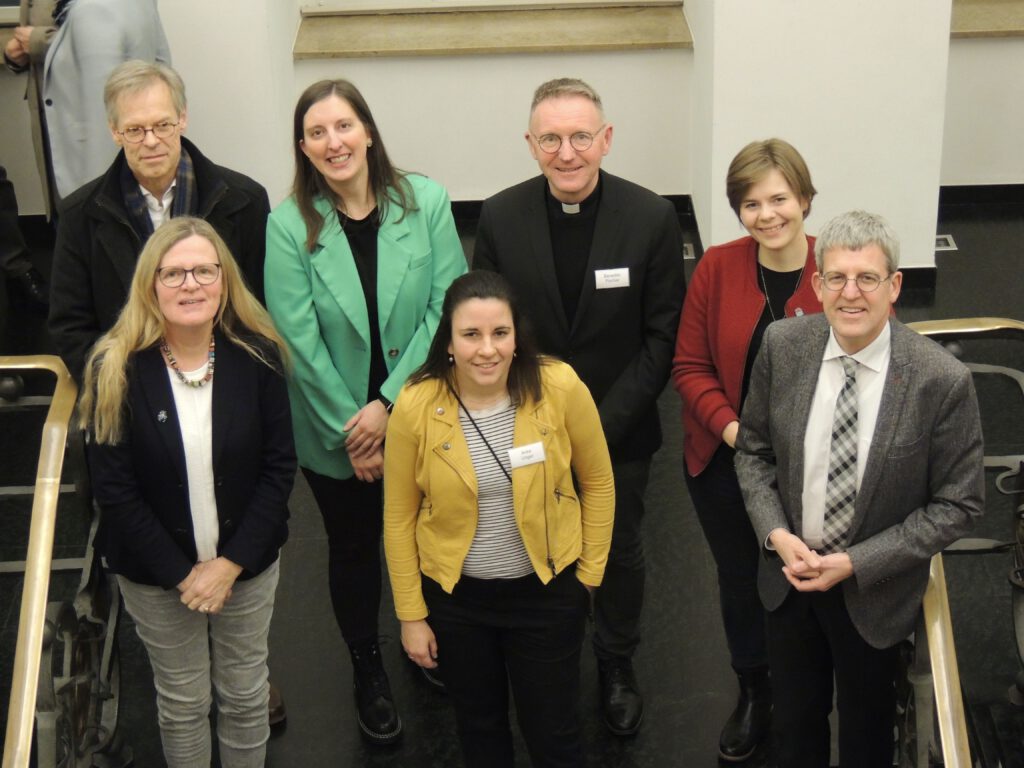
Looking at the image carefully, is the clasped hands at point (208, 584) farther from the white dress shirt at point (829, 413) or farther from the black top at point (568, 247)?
the white dress shirt at point (829, 413)

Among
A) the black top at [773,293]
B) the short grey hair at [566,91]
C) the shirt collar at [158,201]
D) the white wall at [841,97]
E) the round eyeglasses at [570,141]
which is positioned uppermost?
the white wall at [841,97]

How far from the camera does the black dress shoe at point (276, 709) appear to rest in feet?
13.5

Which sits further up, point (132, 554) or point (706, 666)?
point (132, 554)

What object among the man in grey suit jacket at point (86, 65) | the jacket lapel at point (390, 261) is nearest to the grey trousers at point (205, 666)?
the jacket lapel at point (390, 261)

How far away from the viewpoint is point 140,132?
3.65 m

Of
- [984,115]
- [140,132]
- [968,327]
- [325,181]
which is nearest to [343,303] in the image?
[325,181]

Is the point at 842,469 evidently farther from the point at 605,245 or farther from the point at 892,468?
the point at 605,245

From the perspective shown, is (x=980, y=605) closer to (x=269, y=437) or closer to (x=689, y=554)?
(x=689, y=554)

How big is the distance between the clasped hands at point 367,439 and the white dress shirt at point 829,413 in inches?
46.7

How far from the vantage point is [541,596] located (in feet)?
11.0

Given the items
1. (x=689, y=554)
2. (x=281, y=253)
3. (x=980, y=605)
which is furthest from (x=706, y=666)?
(x=281, y=253)

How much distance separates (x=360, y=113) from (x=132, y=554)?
125 centimetres

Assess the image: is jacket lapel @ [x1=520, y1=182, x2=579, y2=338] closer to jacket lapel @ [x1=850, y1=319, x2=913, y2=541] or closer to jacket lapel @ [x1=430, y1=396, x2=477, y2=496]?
jacket lapel @ [x1=430, y1=396, x2=477, y2=496]

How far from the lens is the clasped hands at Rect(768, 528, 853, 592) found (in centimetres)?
308
